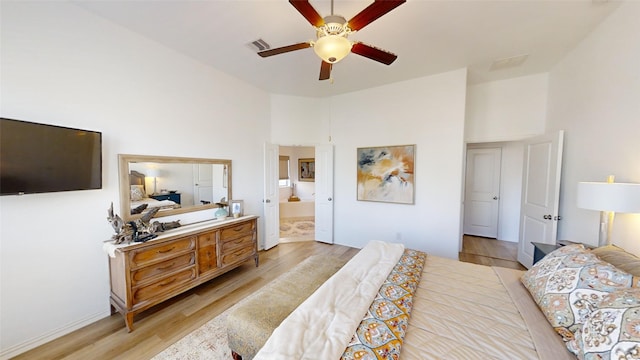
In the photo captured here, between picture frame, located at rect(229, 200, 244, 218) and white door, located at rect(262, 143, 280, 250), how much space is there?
76cm

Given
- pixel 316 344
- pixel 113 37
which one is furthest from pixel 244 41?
pixel 316 344

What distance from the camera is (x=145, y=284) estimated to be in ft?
7.01

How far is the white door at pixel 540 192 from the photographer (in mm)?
2814

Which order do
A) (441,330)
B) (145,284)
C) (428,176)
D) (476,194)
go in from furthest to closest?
1. (476,194)
2. (428,176)
3. (145,284)
4. (441,330)

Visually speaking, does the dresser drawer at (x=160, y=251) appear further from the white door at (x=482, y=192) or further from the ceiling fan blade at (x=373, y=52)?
the white door at (x=482, y=192)

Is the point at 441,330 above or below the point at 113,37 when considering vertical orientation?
below

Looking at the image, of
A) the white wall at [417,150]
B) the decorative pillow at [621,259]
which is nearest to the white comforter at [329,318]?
the decorative pillow at [621,259]

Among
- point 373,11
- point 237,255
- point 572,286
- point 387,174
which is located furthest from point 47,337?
point 387,174

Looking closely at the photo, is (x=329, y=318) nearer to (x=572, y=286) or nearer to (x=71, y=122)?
(x=572, y=286)

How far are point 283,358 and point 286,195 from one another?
6810 mm

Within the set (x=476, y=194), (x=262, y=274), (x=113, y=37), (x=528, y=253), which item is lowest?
(x=262, y=274)

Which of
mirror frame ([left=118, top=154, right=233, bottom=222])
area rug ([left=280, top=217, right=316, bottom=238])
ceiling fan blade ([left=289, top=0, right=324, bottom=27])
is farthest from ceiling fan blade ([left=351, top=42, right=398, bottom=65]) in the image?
area rug ([left=280, top=217, right=316, bottom=238])

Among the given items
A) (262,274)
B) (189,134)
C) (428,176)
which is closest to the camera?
(189,134)

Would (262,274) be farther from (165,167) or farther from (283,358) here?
(283,358)
